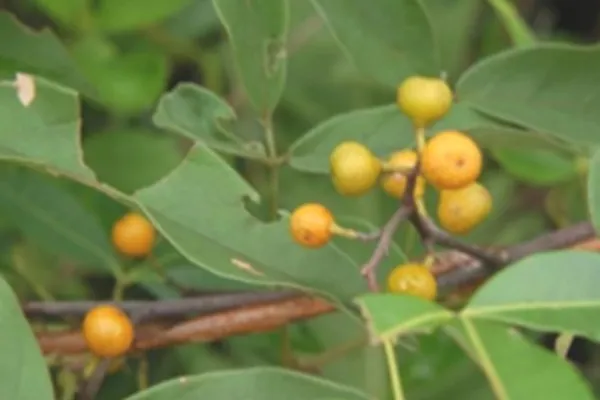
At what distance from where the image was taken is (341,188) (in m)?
0.55

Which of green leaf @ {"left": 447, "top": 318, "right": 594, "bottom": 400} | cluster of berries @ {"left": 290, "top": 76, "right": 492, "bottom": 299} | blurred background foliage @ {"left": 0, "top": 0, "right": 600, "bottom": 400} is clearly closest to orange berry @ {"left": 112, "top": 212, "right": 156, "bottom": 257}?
blurred background foliage @ {"left": 0, "top": 0, "right": 600, "bottom": 400}

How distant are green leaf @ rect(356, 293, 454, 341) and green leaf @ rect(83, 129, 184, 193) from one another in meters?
0.42

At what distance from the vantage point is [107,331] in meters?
0.59

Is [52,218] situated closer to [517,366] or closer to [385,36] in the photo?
[385,36]

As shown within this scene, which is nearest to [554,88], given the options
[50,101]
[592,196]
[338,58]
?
[592,196]

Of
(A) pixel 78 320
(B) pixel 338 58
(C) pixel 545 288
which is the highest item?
(B) pixel 338 58

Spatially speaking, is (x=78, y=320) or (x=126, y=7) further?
(x=126, y=7)

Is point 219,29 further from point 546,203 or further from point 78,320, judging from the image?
Answer: point 78,320

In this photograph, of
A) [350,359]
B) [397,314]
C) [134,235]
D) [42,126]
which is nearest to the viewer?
[397,314]

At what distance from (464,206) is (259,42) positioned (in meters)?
0.14

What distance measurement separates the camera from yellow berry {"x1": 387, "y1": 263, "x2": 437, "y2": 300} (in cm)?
54

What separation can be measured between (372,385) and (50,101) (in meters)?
0.41

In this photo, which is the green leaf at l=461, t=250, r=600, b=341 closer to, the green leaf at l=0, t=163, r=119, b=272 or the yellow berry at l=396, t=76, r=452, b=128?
the yellow berry at l=396, t=76, r=452, b=128

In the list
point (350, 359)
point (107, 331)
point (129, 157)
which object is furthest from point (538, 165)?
point (107, 331)
